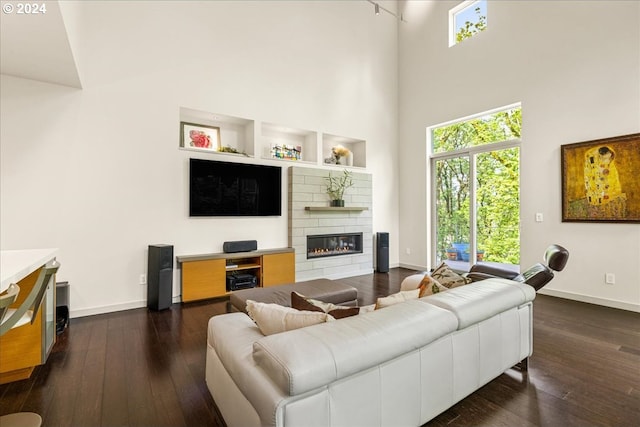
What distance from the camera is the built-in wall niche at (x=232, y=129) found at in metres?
4.46

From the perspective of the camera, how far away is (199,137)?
4.47 meters

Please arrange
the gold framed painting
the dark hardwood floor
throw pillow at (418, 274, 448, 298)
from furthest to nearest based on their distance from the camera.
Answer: the gold framed painting < throw pillow at (418, 274, 448, 298) < the dark hardwood floor

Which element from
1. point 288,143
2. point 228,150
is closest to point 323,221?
point 288,143

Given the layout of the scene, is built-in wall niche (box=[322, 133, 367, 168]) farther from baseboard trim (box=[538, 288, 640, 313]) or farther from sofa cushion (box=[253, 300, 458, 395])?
sofa cushion (box=[253, 300, 458, 395])

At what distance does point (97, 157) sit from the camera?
11.8 feet

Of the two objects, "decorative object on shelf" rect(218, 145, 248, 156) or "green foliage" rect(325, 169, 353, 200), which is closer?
"decorative object on shelf" rect(218, 145, 248, 156)

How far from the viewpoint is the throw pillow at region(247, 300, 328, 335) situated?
143cm

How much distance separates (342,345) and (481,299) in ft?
3.54

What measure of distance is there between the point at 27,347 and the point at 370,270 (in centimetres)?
485

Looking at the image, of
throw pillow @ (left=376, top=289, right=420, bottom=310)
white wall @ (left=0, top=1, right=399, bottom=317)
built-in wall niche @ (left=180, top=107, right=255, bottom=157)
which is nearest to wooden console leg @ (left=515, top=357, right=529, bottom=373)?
throw pillow @ (left=376, top=289, right=420, bottom=310)

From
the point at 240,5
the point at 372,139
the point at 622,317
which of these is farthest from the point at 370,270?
the point at 240,5

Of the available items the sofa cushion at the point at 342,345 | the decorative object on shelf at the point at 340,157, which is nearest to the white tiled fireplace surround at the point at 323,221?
the decorative object on shelf at the point at 340,157

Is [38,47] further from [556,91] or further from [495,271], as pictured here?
[556,91]

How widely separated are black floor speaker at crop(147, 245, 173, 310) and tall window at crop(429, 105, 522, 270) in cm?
473
